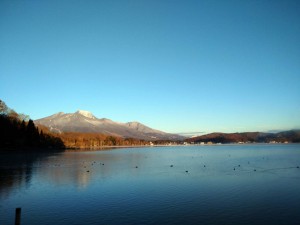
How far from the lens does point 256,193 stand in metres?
45.0

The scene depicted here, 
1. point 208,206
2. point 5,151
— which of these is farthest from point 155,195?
point 5,151

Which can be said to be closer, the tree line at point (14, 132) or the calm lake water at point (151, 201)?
the calm lake water at point (151, 201)

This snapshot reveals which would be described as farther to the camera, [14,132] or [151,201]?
[14,132]

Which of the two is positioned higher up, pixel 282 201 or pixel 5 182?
pixel 5 182

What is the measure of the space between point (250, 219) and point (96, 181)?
36067mm

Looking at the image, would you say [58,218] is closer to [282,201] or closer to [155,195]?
[155,195]

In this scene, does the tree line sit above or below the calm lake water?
above

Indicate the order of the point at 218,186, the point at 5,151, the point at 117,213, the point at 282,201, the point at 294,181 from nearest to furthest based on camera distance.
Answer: the point at 117,213
the point at 282,201
the point at 218,186
the point at 294,181
the point at 5,151

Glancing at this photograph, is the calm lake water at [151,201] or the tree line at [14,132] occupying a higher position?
the tree line at [14,132]

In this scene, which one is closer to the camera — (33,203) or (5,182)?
(33,203)

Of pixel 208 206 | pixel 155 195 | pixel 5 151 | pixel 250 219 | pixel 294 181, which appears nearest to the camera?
pixel 250 219

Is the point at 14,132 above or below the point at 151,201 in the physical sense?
above

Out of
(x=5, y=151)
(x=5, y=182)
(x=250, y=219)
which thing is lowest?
(x=250, y=219)

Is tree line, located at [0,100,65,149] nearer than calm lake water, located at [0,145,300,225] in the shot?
No
